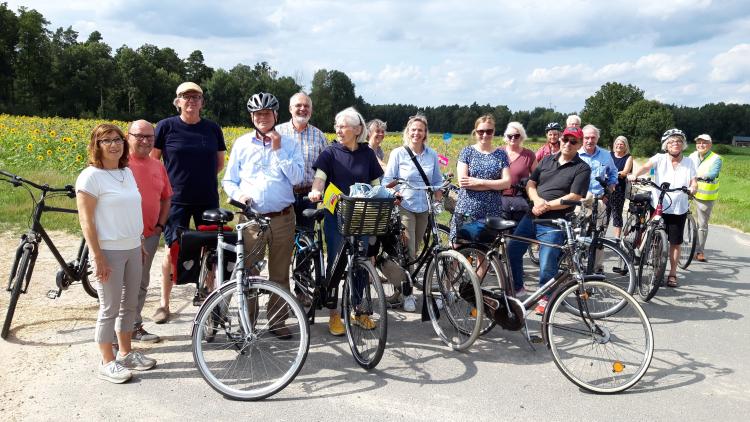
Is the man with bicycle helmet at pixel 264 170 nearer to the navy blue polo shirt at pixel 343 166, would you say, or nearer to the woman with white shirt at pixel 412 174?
the navy blue polo shirt at pixel 343 166

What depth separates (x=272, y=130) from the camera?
168 inches

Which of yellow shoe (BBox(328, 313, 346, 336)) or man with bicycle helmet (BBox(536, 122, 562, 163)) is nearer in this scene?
yellow shoe (BBox(328, 313, 346, 336))

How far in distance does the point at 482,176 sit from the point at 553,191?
750 mm

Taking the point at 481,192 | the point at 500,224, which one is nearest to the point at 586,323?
the point at 500,224

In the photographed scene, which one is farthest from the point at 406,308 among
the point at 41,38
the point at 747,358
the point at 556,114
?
the point at 556,114

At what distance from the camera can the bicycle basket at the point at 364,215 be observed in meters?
3.79

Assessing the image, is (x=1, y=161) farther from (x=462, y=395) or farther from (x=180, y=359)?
(x=462, y=395)

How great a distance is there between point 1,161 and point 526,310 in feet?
47.0

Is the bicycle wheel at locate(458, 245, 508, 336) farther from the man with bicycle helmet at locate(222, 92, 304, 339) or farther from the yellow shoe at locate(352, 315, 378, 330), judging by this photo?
the man with bicycle helmet at locate(222, 92, 304, 339)

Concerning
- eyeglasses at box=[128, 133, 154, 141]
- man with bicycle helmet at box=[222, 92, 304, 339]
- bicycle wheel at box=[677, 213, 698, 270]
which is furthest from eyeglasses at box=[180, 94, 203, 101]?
bicycle wheel at box=[677, 213, 698, 270]

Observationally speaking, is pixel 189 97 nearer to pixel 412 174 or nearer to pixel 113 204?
pixel 113 204

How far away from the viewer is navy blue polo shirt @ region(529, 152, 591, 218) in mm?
5156

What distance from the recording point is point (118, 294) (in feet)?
12.0

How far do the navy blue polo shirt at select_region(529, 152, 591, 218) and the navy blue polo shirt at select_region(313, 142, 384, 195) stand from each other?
6.53 feet
